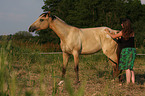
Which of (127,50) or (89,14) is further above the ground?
(89,14)

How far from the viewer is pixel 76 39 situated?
206 inches

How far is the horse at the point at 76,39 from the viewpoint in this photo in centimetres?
519

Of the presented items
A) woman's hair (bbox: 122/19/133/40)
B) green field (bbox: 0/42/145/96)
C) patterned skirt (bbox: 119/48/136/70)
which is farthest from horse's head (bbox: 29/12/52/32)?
patterned skirt (bbox: 119/48/136/70)

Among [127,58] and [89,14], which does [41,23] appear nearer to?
[127,58]

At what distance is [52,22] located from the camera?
210 inches

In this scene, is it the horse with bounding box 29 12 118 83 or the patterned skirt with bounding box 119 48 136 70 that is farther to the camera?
the horse with bounding box 29 12 118 83

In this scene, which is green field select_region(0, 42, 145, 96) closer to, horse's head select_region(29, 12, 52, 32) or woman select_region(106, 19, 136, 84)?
woman select_region(106, 19, 136, 84)

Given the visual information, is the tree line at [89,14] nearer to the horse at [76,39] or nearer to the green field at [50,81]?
the green field at [50,81]

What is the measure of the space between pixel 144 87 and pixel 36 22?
3676mm

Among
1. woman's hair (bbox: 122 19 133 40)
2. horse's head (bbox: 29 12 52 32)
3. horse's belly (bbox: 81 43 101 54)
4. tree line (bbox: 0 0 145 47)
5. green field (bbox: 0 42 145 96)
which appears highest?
tree line (bbox: 0 0 145 47)

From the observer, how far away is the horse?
5.19 meters

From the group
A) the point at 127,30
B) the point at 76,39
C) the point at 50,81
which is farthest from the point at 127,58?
the point at 50,81

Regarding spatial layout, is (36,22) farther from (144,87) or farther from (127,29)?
(144,87)

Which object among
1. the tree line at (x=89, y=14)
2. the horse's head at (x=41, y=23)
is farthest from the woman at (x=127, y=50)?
the tree line at (x=89, y=14)
